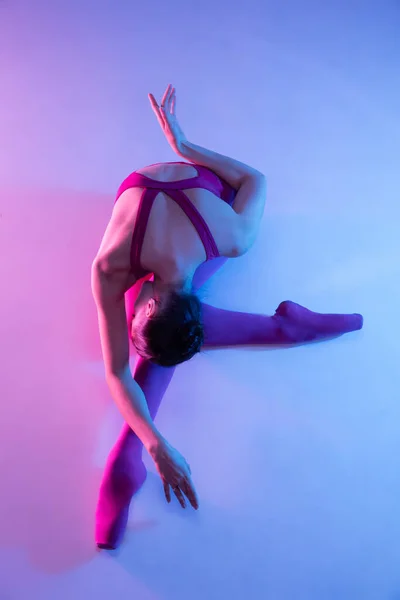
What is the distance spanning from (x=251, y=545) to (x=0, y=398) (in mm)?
841

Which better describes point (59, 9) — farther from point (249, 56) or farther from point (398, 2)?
point (398, 2)

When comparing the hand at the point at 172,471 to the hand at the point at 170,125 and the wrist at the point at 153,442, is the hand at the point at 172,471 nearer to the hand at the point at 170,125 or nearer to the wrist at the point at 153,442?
the wrist at the point at 153,442

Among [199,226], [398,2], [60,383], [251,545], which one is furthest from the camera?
[398,2]

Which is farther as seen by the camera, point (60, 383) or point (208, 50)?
point (208, 50)

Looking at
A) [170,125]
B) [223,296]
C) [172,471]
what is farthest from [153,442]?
[170,125]

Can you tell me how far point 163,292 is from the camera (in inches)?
45.6

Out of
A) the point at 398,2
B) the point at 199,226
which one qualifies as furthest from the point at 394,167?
the point at 199,226

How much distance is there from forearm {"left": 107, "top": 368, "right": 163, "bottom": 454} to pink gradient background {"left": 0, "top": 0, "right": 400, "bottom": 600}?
0.42ft

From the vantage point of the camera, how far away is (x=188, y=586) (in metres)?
1.32

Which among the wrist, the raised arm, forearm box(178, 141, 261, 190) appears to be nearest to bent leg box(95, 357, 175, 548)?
the wrist

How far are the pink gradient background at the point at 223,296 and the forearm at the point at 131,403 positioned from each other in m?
0.13

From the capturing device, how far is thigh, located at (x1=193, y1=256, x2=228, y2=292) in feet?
5.02

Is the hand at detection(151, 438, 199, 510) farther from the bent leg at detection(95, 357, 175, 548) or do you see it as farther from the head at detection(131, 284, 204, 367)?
the head at detection(131, 284, 204, 367)

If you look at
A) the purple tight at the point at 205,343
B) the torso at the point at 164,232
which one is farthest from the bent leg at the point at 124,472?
the torso at the point at 164,232
